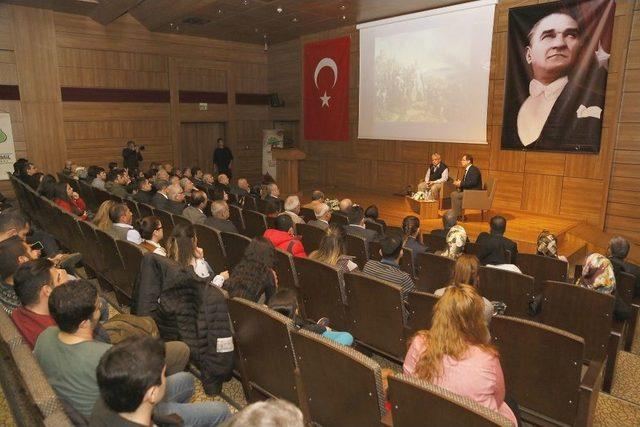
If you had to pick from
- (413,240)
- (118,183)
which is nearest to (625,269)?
→ (413,240)

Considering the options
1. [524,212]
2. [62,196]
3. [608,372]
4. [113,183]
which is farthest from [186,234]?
[524,212]

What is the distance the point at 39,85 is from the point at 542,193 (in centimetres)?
1022

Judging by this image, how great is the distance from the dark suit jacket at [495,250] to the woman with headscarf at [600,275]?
0.80 metres

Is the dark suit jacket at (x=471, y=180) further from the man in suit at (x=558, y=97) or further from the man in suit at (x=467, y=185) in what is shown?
the man in suit at (x=558, y=97)

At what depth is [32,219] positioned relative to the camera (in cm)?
711

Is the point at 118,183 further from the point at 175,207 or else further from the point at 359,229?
the point at 359,229

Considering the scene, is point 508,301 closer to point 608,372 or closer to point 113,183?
point 608,372

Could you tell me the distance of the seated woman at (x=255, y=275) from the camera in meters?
2.68

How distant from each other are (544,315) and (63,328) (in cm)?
Result: 280

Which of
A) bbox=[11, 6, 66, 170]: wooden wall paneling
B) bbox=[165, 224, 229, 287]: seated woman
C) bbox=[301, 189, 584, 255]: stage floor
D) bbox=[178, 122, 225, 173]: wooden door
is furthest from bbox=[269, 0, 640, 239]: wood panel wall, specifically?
bbox=[165, 224, 229, 287]: seated woman

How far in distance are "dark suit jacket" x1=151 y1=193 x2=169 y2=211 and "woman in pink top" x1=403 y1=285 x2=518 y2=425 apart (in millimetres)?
4473

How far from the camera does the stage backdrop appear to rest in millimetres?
6742

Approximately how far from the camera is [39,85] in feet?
31.1

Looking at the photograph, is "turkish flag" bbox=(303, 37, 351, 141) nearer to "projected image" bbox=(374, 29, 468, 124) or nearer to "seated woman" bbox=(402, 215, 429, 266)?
"projected image" bbox=(374, 29, 468, 124)
